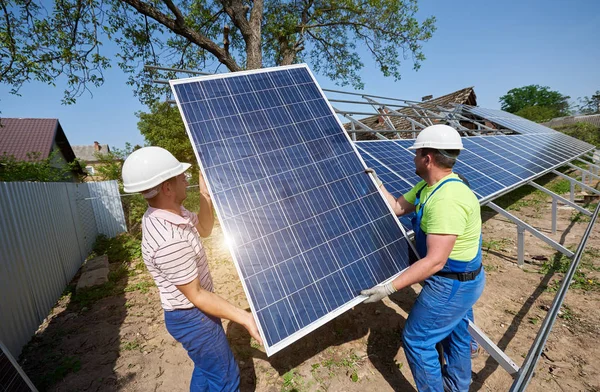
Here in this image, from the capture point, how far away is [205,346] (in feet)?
7.89

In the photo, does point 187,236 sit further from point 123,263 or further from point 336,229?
point 123,263

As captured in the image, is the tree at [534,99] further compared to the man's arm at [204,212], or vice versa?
the tree at [534,99]

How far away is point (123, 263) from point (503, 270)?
34.9ft

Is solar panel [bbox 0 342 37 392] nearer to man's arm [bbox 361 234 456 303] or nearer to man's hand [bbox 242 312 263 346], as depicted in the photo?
man's hand [bbox 242 312 263 346]

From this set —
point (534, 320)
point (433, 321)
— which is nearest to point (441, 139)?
point (433, 321)

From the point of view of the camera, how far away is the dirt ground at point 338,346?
142 inches

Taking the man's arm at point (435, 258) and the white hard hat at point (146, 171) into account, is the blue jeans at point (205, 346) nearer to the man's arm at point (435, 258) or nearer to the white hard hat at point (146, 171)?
the white hard hat at point (146, 171)

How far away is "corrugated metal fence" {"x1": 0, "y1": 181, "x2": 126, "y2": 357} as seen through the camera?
461 centimetres

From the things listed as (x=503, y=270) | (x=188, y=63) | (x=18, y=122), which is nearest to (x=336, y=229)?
(x=503, y=270)

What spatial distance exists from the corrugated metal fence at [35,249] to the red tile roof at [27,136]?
1589cm

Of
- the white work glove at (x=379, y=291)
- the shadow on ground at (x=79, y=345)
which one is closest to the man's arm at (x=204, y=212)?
the white work glove at (x=379, y=291)

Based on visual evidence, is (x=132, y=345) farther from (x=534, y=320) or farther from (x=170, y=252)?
(x=534, y=320)

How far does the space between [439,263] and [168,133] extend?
3720 centimetres

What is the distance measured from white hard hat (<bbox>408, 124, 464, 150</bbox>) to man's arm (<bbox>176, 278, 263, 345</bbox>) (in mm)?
2316
